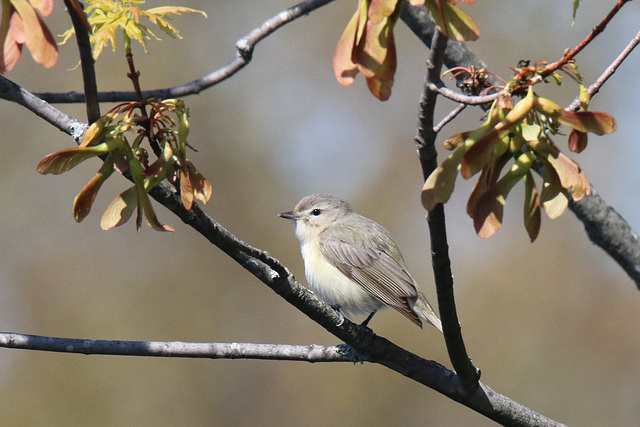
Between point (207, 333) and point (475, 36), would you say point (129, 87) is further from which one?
point (475, 36)

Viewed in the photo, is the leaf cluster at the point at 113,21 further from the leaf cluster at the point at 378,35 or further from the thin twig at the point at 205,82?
the thin twig at the point at 205,82

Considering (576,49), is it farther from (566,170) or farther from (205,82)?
(205,82)

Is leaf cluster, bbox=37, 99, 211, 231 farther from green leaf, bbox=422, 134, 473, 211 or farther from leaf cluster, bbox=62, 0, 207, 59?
green leaf, bbox=422, 134, 473, 211

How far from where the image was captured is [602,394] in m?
8.11

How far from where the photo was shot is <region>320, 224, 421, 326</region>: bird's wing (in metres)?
4.75

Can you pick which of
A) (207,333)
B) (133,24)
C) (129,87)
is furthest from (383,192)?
(133,24)

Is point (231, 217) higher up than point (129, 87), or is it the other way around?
point (129, 87)

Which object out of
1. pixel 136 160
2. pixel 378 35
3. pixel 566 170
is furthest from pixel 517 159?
pixel 136 160

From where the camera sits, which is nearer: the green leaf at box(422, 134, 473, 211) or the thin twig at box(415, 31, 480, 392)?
the green leaf at box(422, 134, 473, 211)

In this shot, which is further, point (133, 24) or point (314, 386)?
point (314, 386)

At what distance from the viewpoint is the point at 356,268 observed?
5.04 m

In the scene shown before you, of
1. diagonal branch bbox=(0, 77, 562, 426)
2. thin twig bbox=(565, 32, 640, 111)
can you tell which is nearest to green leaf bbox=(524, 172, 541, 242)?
thin twig bbox=(565, 32, 640, 111)

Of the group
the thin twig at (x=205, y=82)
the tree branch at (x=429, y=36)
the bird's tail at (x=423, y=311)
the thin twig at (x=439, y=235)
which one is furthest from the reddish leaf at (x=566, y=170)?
the bird's tail at (x=423, y=311)

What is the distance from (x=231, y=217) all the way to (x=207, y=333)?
77.8 inches
